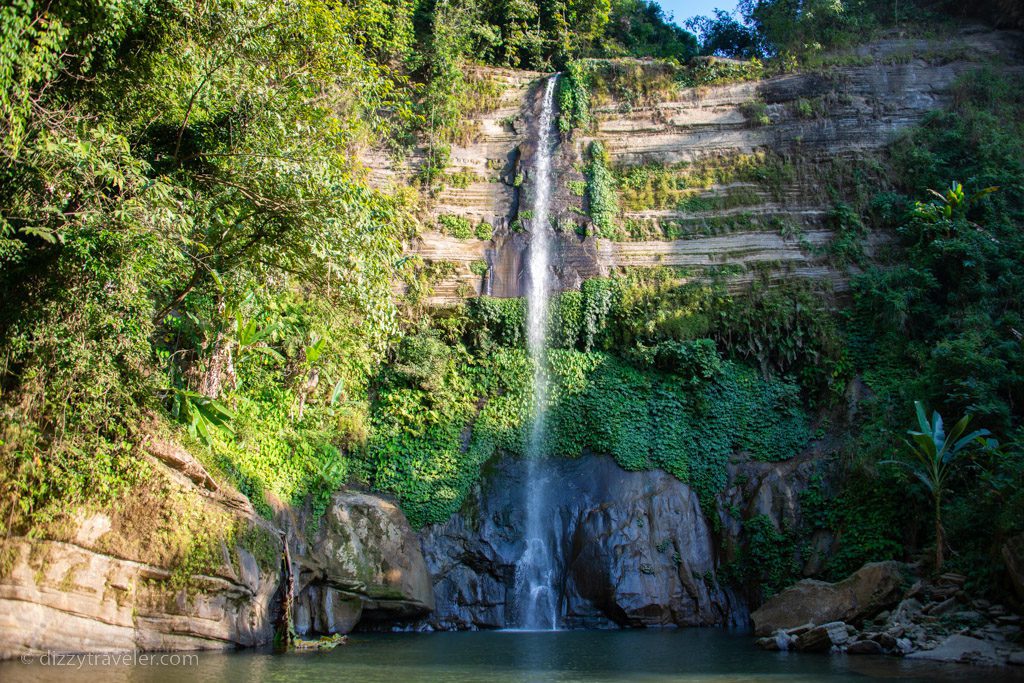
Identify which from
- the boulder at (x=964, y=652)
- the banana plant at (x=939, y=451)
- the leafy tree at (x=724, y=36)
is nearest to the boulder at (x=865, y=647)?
the boulder at (x=964, y=652)

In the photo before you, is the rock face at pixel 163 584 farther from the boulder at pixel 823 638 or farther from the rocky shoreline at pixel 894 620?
the boulder at pixel 823 638

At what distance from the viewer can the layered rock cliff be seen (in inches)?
872

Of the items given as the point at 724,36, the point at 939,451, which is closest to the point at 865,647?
the point at 939,451

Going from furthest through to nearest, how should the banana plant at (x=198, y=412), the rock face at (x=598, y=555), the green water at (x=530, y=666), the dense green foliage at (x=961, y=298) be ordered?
the rock face at (x=598, y=555), the dense green foliage at (x=961, y=298), the banana plant at (x=198, y=412), the green water at (x=530, y=666)

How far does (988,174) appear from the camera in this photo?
2022cm

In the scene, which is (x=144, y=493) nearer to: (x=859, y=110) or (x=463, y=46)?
(x=463, y=46)

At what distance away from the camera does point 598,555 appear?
17141 mm

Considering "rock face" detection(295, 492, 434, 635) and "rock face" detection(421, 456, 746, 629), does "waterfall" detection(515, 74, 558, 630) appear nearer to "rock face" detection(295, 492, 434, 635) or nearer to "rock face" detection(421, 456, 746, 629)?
"rock face" detection(421, 456, 746, 629)

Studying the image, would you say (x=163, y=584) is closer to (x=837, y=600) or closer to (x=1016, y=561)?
(x=837, y=600)

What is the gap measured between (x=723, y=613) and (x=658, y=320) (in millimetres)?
7643

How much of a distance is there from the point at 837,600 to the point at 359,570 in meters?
9.02

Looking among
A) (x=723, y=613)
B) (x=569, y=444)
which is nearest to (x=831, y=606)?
(x=723, y=613)

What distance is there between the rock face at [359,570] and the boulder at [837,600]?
701 centimetres

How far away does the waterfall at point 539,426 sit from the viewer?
1727cm
